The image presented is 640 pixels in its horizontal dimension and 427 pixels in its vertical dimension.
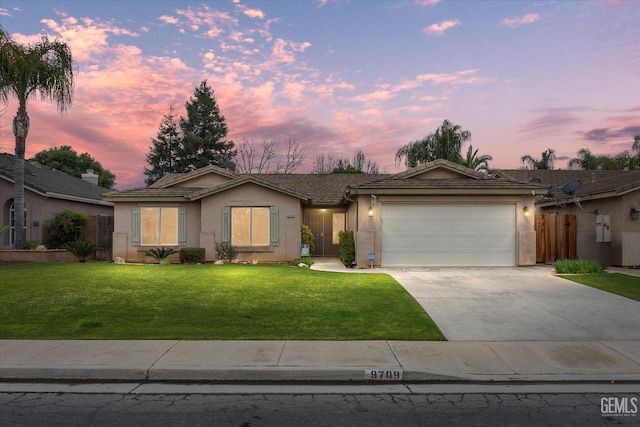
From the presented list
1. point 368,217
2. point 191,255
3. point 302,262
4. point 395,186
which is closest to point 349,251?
point 368,217

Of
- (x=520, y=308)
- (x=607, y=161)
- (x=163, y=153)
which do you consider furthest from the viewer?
(x=163, y=153)

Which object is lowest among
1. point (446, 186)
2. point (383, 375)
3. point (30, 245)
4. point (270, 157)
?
point (383, 375)

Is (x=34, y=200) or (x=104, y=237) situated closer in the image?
(x=104, y=237)

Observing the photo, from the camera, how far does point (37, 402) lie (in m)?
4.70

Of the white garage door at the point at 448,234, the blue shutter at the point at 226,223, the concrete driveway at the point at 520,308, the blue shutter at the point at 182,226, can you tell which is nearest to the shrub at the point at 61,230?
the blue shutter at the point at 182,226

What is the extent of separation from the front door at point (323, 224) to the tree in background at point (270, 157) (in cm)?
2619

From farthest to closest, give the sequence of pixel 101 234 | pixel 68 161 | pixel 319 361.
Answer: pixel 68 161
pixel 101 234
pixel 319 361

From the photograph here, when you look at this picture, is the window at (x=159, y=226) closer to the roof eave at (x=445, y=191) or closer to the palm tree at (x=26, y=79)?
the palm tree at (x=26, y=79)

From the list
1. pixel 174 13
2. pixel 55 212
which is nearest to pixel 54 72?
pixel 174 13

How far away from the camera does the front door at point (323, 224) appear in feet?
72.9

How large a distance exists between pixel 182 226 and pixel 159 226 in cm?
107

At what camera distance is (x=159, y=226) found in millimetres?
18562

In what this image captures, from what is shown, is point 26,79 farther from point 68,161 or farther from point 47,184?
point 68,161

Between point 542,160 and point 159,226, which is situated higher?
point 542,160
